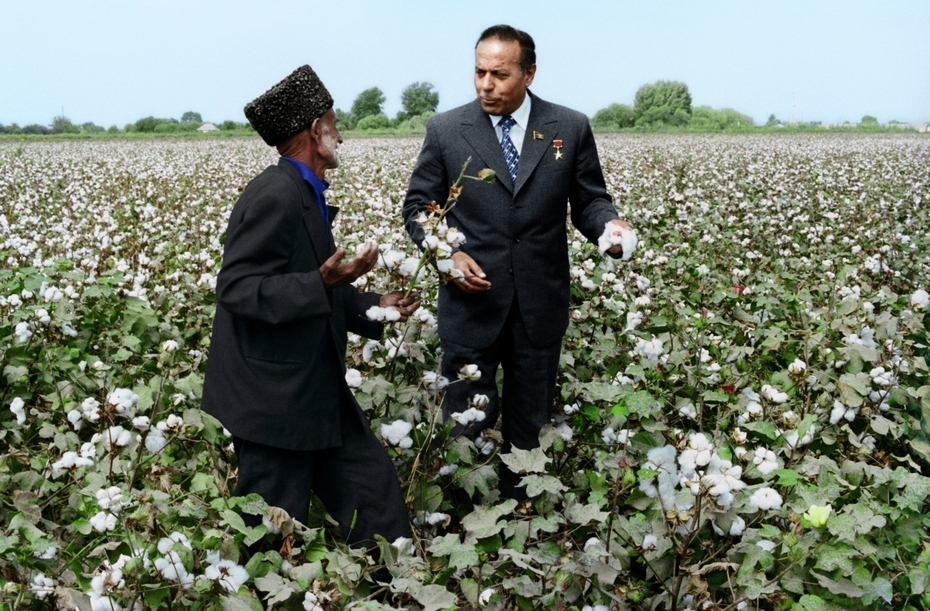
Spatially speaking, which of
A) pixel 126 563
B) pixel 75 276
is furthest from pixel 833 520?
pixel 75 276

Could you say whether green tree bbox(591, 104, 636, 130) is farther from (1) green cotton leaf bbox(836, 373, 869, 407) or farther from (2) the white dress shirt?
(2) the white dress shirt

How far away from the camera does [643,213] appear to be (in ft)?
28.1

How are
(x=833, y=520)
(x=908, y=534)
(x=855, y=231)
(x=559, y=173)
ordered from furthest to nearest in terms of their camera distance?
(x=855, y=231) → (x=559, y=173) → (x=908, y=534) → (x=833, y=520)

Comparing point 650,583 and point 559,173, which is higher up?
point 559,173

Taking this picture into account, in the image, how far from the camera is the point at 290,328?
8.07 ft

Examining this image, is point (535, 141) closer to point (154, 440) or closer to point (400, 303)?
point (400, 303)

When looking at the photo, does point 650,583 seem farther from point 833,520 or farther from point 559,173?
point 559,173

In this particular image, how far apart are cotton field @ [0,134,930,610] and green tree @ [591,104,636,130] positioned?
198 feet

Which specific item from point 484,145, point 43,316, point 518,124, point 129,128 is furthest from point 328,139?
point 129,128

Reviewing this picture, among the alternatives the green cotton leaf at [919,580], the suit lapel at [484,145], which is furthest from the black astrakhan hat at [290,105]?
the green cotton leaf at [919,580]

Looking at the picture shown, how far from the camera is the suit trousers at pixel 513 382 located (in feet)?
10.8

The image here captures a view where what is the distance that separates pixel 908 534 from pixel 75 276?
3.85m

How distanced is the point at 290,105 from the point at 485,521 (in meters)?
1.24

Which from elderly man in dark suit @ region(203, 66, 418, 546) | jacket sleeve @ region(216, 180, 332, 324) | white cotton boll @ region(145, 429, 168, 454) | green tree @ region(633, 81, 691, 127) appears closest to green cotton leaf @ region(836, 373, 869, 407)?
elderly man in dark suit @ region(203, 66, 418, 546)
